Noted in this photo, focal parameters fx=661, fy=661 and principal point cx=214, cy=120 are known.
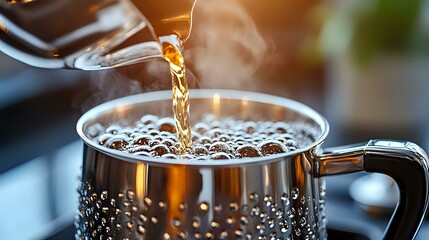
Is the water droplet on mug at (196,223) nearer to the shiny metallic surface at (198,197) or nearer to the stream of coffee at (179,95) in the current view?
the shiny metallic surface at (198,197)

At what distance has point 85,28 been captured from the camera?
555 millimetres

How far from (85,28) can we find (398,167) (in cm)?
28

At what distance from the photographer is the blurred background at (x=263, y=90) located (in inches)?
35.7

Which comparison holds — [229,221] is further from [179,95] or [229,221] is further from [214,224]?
[179,95]

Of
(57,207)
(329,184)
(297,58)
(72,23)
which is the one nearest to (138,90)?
(57,207)

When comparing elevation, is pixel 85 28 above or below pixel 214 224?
above

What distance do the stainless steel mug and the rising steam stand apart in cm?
50

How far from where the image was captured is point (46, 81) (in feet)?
4.81

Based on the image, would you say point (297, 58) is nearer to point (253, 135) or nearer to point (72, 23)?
point (253, 135)

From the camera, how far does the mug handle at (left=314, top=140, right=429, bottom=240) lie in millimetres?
521

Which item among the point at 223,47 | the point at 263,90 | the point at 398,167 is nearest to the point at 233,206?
the point at 398,167

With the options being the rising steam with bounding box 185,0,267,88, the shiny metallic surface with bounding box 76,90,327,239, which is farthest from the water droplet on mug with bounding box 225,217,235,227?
the rising steam with bounding box 185,0,267,88

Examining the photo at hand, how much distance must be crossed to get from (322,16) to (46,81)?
2.11 feet

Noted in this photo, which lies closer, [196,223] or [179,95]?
[196,223]
